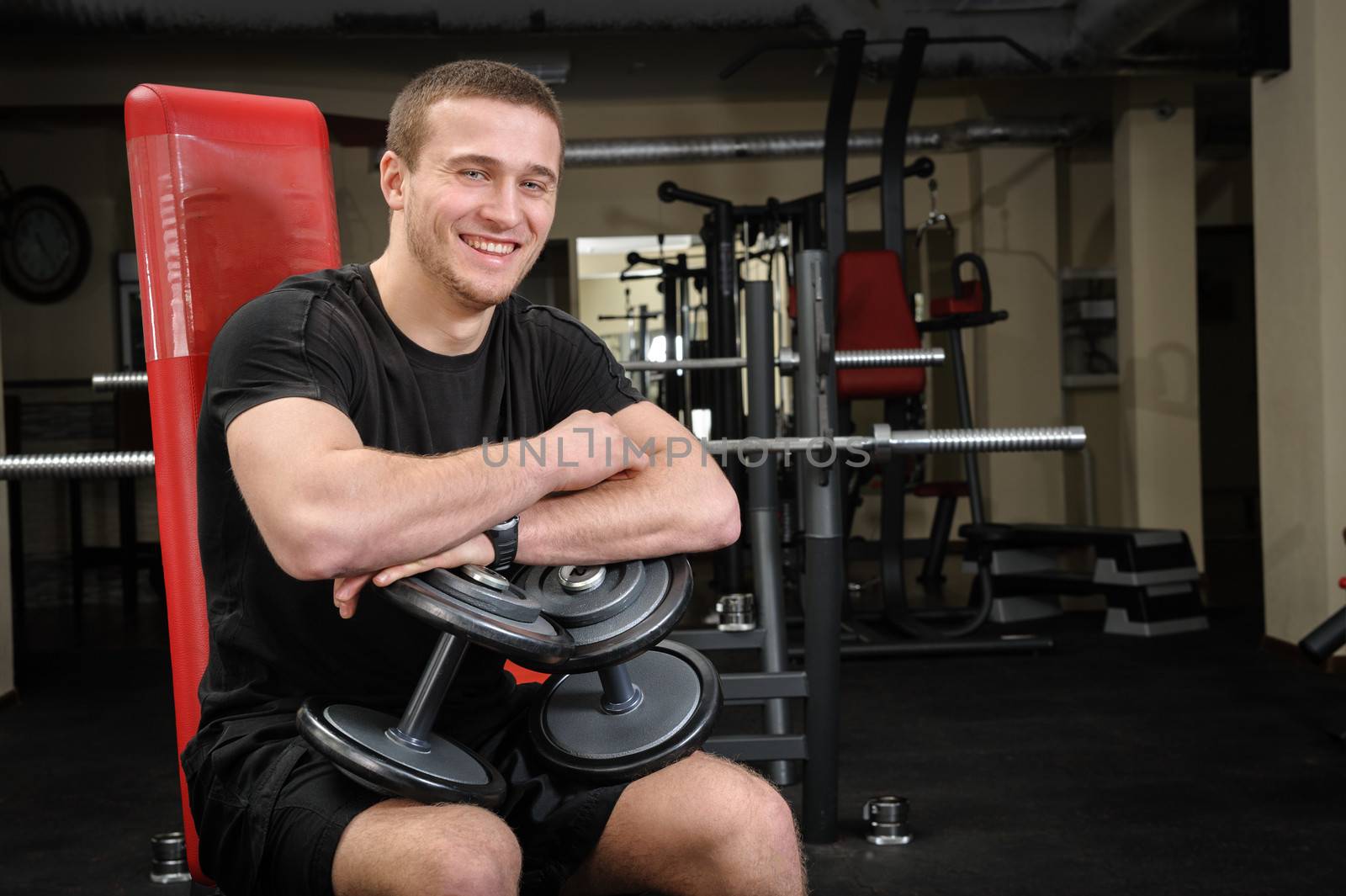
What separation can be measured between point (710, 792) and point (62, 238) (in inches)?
261

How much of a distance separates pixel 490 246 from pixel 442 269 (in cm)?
7

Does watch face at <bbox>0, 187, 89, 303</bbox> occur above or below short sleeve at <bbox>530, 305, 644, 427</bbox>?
above

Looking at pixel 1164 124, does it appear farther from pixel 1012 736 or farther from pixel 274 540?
pixel 274 540

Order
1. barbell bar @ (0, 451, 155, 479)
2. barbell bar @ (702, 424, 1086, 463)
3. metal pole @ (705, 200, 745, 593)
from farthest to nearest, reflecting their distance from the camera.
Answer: metal pole @ (705, 200, 745, 593)
barbell bar @ (702, 424, 1086, 463)
barbell bar @ (0, 451, 155, 479)

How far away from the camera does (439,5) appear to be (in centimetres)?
431

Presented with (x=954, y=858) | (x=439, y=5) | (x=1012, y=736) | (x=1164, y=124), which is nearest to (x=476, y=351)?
(x=954, y=858)

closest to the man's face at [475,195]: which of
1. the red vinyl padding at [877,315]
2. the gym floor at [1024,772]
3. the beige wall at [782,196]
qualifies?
the gym floor at [1024,772]

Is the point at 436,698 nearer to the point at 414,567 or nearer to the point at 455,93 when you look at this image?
the point at 414,567

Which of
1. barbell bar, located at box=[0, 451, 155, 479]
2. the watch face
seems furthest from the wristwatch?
the watch face

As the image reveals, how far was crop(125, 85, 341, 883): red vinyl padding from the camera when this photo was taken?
4.90 feet

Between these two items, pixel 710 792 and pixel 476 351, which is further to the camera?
pixel 476 351

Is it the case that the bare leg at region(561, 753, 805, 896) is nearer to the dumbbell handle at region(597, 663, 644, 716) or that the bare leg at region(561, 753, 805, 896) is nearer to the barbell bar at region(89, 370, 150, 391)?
the dumbbell handle at region(597, 663, 644, 716)

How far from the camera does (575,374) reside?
1.57 metres

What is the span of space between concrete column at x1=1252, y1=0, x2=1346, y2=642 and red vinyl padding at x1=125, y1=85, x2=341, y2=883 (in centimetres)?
339
